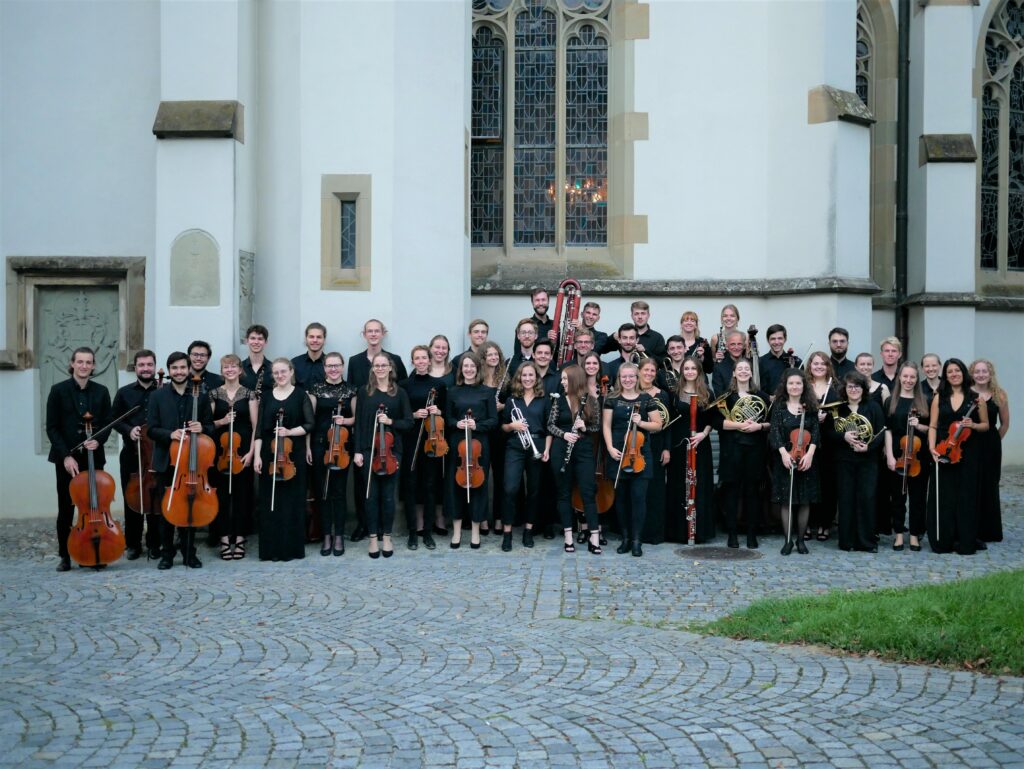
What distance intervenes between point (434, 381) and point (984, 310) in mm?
8830

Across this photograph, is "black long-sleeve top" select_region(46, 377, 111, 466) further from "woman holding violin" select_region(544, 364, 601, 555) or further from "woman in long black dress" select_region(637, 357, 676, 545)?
"woman in long black dress" select_region(637, 357, 676, 545)

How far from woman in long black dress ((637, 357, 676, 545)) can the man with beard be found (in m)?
4.22

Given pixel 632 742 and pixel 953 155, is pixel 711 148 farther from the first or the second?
pixel 632 742

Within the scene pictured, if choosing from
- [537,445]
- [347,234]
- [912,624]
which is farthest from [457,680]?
[347,234]

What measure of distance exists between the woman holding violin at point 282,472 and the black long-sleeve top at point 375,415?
0.43 metres

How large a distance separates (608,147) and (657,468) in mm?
5002

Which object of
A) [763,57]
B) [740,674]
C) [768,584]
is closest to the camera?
[740,674]

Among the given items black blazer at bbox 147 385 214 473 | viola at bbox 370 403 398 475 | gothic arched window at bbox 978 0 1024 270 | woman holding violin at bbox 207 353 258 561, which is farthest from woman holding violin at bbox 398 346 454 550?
gothic arched window at bbox 978 0 1024 270

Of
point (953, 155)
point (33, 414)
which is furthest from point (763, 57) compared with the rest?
point (33, 414)

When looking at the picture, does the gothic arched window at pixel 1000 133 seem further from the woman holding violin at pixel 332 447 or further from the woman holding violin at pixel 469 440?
the woman holding violin at pixel 332 447

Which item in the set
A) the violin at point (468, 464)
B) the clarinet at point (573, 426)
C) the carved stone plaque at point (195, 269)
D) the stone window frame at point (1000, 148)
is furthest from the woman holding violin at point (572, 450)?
the stone window frame at point (1000, 148)

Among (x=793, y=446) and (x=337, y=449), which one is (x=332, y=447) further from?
(x=793, y=446)

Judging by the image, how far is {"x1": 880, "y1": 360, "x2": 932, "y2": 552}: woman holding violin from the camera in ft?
33.9

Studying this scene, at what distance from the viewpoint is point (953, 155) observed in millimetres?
15070
